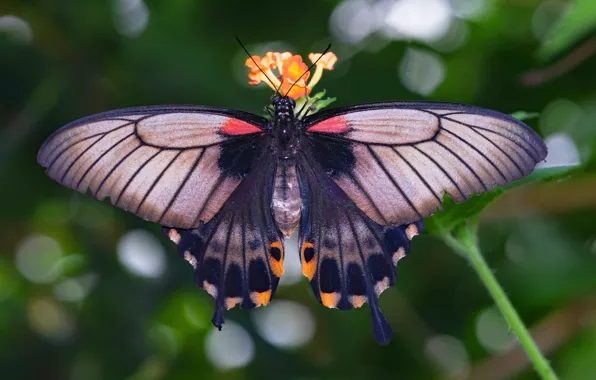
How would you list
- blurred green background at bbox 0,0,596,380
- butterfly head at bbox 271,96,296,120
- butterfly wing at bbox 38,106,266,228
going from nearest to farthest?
butterfly wing at bbox 38,106,266,228
butterfly head at bbox 271,96,296,120
blurred green background at bbox 0,0,596,380

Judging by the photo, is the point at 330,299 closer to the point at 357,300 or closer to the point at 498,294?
the point at 357,300

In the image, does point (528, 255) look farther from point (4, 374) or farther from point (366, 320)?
point (4, 374)

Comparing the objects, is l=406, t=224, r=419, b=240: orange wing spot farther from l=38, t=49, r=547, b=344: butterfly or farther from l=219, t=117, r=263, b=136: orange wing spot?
l=219, t=117, r=263, b=136: orange wing spot

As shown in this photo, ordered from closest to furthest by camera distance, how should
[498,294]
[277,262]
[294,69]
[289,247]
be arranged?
[498,294] < [277,262] < [294,69] < [289,247]

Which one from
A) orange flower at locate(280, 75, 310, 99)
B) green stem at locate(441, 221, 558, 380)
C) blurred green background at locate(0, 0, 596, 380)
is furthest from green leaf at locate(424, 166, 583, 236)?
blurred green background at locate(0, 0, 596, 380)

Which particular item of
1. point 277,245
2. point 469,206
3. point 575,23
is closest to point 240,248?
point 277,245

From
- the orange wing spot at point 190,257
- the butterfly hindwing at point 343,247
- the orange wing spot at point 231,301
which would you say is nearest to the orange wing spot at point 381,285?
the butterfly hindwing at point 343,247

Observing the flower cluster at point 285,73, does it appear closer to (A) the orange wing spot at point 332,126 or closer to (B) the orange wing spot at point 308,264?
(A) the orange wing spot at point 332,126
